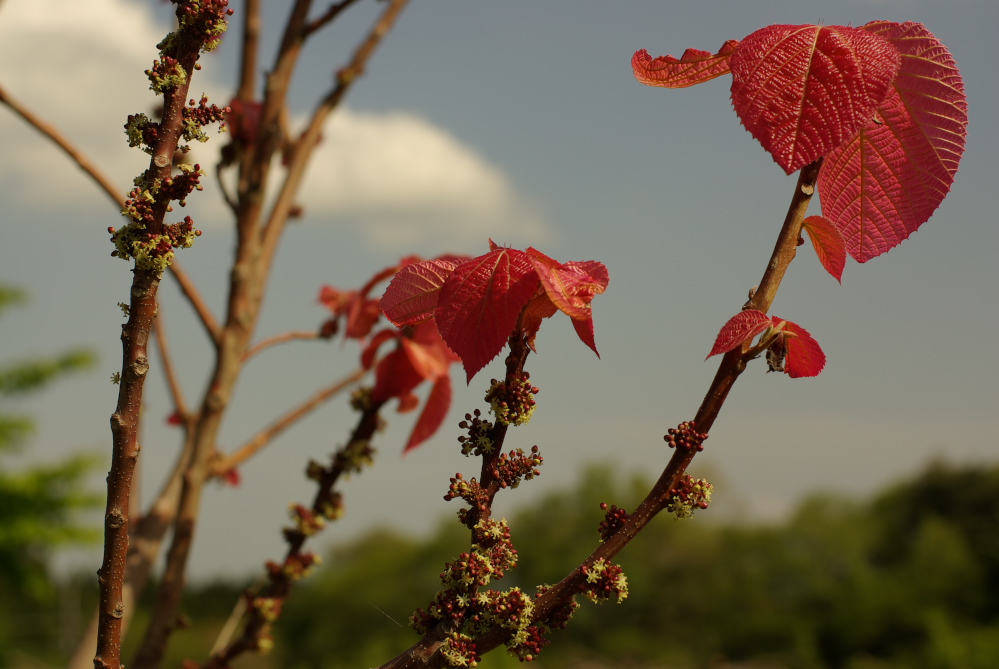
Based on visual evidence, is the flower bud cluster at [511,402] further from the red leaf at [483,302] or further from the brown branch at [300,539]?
the brown branch at [300,539]

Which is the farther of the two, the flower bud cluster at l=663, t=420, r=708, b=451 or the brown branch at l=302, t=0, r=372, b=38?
the brown branch at l=302, t=0, r=372, b=38

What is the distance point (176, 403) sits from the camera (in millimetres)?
1022

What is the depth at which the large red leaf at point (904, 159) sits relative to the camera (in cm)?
42

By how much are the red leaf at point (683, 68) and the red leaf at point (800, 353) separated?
0.16 metres

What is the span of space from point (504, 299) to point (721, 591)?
10689 millimetres

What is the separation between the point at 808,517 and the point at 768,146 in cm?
1156

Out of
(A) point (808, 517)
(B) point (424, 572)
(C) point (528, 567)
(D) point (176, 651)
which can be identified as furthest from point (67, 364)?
(A) point (808, 517)

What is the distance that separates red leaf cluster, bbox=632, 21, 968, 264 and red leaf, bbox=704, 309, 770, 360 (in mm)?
72

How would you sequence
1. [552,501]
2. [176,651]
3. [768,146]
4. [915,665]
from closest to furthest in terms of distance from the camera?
1. [768,146]
2. [915,665]
3. [176,651]
4. [552,501]

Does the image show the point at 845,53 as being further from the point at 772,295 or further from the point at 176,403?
the point at 176,403

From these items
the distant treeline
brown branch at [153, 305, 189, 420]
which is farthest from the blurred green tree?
brown branch at [153, 305, 189, 420]

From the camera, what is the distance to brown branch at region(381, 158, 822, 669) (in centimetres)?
37

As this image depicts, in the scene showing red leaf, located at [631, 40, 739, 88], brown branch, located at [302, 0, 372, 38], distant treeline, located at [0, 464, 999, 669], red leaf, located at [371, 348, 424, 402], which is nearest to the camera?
red leaf, located at [631, 40, 739, 88]

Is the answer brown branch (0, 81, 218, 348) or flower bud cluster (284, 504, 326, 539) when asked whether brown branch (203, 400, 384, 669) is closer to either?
flower bud cluster (284, 504, 326, 539)
